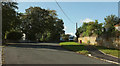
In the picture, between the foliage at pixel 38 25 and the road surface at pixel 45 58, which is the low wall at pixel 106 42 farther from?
the foliage at pixel 38 25

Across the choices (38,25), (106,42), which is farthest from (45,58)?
(38,25)

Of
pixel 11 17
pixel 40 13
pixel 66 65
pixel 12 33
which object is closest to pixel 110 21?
pixel 40 13

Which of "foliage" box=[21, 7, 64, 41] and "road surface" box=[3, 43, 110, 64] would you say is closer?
"road surface" box=[3, 43, 110, 64]

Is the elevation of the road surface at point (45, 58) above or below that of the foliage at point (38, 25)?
below

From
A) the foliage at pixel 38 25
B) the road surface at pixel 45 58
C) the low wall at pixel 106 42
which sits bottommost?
the road surface at pixel 45 58

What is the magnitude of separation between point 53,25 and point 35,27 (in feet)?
31.1

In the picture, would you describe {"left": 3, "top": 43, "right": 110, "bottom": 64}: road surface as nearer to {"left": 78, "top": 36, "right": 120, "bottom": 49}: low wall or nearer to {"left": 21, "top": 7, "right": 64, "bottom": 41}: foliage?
{"left": 78, "top": 36, "right": 120, "bottom": 49}: low wall

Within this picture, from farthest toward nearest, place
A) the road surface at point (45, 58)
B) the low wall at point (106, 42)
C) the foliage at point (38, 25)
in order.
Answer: the foliage at point (38, 25), the low wall at point (106, 42), the road surface at point (45, 58)

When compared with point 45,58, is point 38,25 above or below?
above

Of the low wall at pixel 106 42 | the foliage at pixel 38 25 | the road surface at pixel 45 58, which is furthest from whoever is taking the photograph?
the foliage at pixel 38 25

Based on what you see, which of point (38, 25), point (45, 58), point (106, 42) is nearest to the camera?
point (45, 58)

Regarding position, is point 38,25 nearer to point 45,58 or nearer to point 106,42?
point 106,42

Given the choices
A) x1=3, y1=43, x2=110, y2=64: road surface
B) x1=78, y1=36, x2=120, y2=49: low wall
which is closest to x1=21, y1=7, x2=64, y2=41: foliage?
x1=78, y1=36, x2=120, y2=49: low wall

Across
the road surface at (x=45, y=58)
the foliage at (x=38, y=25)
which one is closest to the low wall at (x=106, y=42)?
the road surface at (x=45, y=58)
